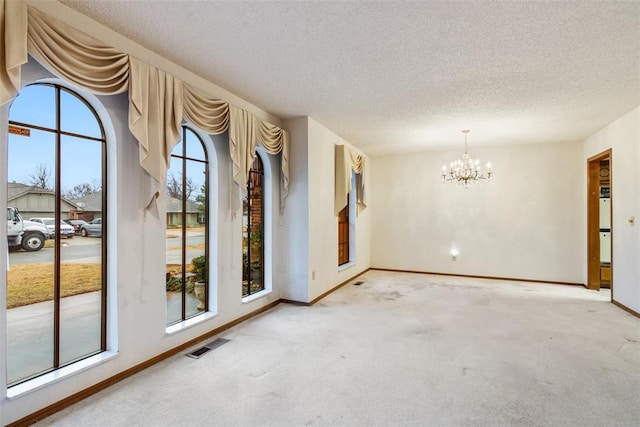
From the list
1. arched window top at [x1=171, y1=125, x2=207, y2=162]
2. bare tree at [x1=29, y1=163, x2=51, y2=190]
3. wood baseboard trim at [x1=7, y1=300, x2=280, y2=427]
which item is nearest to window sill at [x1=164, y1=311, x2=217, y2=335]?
wood baseboard trim at [x1=7, y1=300, x2=280, y2=427]

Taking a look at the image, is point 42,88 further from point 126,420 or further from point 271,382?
point 271,382

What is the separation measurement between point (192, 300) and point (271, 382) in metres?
1.55

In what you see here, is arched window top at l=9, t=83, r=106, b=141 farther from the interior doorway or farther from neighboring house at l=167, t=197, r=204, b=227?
the interior doorway

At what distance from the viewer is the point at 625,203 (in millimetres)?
4613

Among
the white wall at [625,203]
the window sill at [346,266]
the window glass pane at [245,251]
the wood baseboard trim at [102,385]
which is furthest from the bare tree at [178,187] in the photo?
the white wall at [625,203]

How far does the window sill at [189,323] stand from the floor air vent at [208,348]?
254 millimetres

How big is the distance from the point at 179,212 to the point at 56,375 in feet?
5.43

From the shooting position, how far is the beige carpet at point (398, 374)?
2188mm

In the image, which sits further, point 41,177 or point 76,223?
point 76,223

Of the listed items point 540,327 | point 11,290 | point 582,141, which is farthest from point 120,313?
point 582,141

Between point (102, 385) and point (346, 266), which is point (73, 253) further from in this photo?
point (346, 266)

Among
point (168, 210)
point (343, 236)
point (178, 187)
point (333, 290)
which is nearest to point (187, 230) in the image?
point (168, 210)

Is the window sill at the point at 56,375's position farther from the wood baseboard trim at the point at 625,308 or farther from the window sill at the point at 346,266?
the wood baseboard trim at the point at 625,308

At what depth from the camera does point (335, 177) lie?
5.77m
